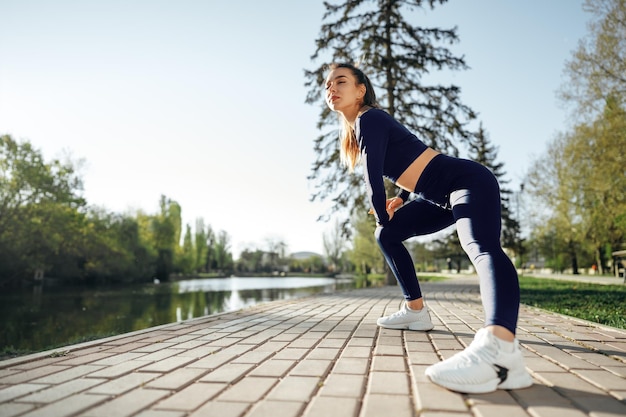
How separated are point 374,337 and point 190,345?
1279 millimetres

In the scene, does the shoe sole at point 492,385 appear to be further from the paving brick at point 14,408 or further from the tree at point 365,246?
the tree at point 365,246

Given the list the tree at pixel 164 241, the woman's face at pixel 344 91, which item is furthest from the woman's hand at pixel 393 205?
the tree at pixel 164 241

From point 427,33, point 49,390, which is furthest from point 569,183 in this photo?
point 49,390

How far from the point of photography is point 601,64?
12742mm

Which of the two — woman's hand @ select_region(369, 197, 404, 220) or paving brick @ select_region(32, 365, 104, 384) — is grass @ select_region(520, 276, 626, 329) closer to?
woman's hand @ select_region(369, 197, 404, 220)

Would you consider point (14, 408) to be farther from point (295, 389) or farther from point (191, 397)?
point (295, 389)

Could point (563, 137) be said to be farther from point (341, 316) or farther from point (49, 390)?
point (49, 390)

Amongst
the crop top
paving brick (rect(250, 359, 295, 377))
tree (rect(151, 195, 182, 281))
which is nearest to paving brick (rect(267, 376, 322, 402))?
paving brick (rect(250, 359, 295, 377))

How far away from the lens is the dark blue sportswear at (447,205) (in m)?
1.89

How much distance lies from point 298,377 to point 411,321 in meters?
1.56

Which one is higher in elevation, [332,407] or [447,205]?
[447,205]

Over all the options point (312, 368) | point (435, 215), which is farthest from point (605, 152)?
point (312, 368)

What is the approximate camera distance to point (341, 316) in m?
4.42

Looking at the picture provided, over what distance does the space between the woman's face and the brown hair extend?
33mm
